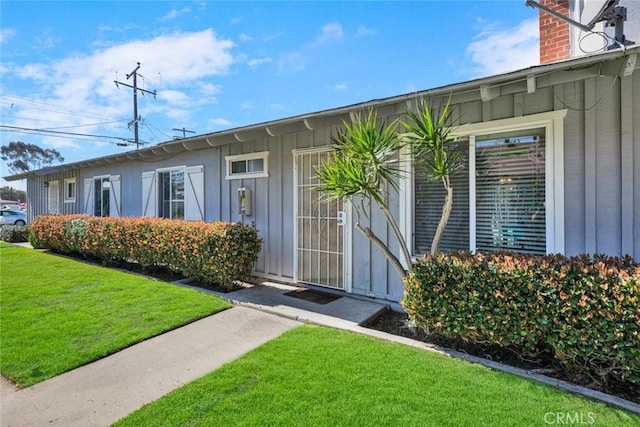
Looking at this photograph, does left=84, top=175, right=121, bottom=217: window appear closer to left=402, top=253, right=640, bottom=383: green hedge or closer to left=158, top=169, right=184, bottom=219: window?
left=158, top=169, right=184, bottom=219: window

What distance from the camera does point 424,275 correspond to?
340 centimetres

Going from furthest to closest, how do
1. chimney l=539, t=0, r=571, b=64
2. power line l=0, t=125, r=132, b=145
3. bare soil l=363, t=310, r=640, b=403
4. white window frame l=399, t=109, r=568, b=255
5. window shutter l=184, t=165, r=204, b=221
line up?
power line l=0, t=125, r=132, b=145, window shutter l=184, t=165, r=204, b=221, chimney l=539, t=0, r=571, b=64, white window frame l=399, t=109, r=568, b=255, bare soil l=363, t=310, r=640, b=403

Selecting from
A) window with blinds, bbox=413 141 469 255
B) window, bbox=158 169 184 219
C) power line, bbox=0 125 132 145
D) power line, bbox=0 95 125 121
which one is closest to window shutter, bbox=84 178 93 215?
window, bbox=158 169 184 219

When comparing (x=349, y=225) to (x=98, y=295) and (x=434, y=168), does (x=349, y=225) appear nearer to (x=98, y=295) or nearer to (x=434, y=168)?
(x=434, y=168)

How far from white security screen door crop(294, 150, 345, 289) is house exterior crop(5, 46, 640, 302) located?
2 cm

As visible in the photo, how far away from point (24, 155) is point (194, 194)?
153ft

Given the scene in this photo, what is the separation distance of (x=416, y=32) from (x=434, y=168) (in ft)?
15.6

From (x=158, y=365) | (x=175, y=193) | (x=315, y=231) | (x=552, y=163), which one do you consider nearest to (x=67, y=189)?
(x=175, y=193)

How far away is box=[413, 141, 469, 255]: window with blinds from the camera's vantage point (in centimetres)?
411

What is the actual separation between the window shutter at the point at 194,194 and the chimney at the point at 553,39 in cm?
708

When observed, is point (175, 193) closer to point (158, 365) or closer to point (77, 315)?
point (77, 315)

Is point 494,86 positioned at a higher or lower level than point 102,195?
higher

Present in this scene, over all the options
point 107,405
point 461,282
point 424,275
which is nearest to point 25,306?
point 107,405

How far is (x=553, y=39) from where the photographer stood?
5.74 meters
